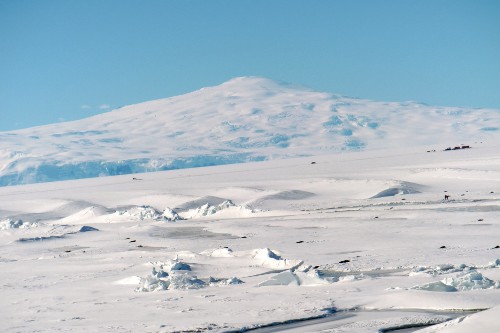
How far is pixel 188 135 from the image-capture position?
148m

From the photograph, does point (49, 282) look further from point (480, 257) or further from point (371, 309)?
point (480, 257)

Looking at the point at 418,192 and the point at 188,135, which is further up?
the point at 188,135

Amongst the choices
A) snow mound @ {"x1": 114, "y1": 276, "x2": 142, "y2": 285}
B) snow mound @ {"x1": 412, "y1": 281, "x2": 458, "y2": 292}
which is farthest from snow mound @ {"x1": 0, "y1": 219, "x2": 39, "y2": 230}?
snow mound @ {"x1": 412, "y1": 281, "x2": 458, "y2": 292}

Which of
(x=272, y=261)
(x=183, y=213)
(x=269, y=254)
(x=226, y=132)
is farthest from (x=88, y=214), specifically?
(x=226, y=132)

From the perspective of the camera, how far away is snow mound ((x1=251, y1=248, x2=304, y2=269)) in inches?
728

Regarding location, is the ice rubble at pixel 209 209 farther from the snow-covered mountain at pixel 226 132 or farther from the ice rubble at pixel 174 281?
the snow-covered mountain at pixel 226 132

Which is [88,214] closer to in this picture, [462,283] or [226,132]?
[462,283]

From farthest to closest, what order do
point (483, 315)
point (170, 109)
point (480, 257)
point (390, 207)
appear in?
1. point (170, 109)
2. point (390, 207)
3. point (480, 257)
4. point (483, 315)

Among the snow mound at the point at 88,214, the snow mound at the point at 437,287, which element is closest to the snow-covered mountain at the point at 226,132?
the snow mound at the point at 88,214

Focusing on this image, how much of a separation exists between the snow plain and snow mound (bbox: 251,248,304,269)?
0.17 ft

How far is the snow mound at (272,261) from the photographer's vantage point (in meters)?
18.5

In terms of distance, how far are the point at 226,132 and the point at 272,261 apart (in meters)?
129

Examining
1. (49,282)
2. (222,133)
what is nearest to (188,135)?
(222,133)

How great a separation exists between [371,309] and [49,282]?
303 inches
